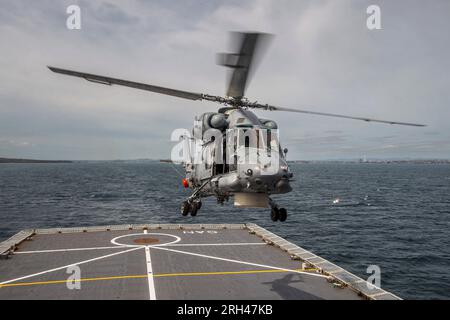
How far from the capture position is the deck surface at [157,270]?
79.3ft

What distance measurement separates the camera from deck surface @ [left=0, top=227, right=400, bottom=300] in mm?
24172

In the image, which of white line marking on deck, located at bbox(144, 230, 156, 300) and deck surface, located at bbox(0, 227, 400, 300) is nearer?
white line marking on deck, located at bbox(144, 230, 156, 300)

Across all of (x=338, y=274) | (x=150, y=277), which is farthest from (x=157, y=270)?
(x=338, y=274)

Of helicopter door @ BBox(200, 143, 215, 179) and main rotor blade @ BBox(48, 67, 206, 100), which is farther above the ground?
main rotor blade @ BBox(48, 67, 206, 100)

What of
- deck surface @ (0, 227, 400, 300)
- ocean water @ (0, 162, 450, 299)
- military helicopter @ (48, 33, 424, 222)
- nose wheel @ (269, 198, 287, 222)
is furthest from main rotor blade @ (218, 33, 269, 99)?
ocean water @ (0, 162, 450, 299)

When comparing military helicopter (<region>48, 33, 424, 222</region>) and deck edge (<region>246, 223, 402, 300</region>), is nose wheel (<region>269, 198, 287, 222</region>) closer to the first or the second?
military helicopter (<region>48, 33, 424, 222</region>)

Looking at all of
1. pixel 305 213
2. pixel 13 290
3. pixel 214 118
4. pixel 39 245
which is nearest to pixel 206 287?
pixel 13 290

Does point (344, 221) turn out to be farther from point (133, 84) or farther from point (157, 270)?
point (133, 84)

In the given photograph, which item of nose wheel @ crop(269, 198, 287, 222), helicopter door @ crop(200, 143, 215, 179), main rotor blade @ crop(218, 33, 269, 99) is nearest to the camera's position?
main rotor blade @ crop(218, 33, 269, 99)

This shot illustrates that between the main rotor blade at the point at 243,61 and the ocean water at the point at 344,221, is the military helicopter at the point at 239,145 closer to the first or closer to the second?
the main rotor blade at the point at 243,61

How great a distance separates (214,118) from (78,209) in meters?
70.0

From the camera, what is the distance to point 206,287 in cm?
2516

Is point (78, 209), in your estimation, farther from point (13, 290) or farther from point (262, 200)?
point (262, 200)

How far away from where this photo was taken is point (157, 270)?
2859 centimetres
